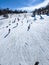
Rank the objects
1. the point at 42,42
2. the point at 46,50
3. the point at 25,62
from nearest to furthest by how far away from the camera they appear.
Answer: the point at 25,62 < the point at 46,50 < the point at 42,42

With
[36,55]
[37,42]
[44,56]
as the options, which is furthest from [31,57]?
[37,42]

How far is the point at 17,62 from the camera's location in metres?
13.0

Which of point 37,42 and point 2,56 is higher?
point 37,42

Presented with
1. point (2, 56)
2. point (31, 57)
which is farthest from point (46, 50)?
point (2, 56)

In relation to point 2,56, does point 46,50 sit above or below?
above

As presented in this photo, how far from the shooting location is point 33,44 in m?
16.3

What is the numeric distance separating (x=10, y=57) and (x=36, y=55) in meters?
3.27

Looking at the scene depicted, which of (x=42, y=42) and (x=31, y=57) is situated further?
(x=42, y=42)

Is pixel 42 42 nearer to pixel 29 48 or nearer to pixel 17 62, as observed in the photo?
pixel 29 48

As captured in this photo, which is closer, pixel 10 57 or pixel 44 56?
pixel 44 56

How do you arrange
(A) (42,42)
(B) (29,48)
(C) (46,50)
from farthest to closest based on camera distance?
(A) (42,42)
(B) (29,48)
(C) (46,50)

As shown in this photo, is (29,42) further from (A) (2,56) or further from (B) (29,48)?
(A) (2,56)

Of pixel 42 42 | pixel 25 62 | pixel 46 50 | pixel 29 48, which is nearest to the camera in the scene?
pixel 25 62

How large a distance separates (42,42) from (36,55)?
3404 millimetres
